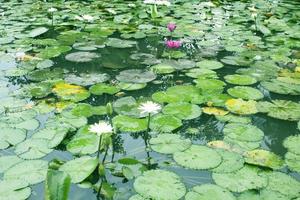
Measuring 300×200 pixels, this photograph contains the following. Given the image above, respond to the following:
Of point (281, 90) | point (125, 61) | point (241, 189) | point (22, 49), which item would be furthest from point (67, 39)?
point (241, 189)

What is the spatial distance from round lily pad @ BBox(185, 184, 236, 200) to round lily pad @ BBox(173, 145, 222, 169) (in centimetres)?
17

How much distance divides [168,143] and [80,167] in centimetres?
56

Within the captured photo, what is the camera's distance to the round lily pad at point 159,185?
1741 millimetres

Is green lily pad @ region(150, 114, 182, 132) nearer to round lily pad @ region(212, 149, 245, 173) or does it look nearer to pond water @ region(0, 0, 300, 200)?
pond water @ region(0, 0, 300, 200)

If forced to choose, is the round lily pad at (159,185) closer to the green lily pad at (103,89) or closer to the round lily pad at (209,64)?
the green lily pad at (103,89)

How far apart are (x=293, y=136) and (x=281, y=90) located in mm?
682

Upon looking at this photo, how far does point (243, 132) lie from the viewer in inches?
90.6

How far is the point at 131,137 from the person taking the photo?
2.30 meters

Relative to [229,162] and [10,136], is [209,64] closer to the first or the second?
[229,162]

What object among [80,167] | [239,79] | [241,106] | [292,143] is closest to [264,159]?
[292,143]

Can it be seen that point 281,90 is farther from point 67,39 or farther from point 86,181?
point 67,39

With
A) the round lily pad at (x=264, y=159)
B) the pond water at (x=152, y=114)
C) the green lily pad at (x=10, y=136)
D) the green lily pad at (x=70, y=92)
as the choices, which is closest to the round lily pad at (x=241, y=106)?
the pond water at (x=152, y=114)

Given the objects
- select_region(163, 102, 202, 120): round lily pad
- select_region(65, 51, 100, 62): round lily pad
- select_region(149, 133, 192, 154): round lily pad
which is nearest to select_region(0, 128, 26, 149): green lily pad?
select_region(149, 133, 192, 154): round lily pad

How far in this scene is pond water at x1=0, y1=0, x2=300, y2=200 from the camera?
1.86m
